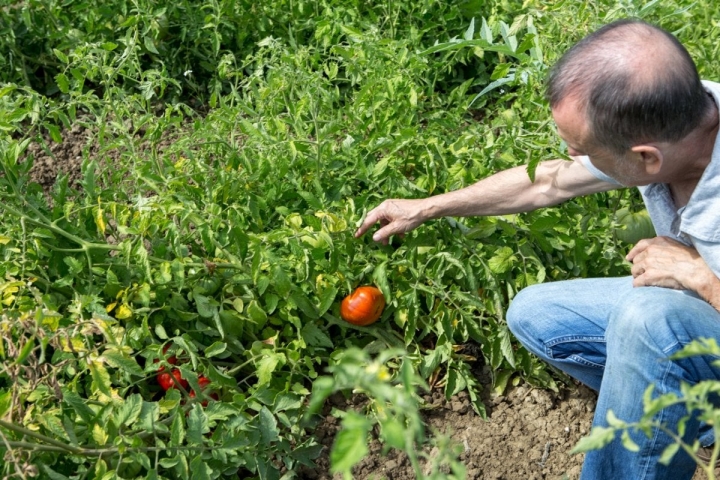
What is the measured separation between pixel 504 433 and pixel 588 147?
0.91 metres

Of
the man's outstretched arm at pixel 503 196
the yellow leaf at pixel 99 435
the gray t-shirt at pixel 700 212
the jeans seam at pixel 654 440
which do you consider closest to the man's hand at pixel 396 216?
the man's outstretched arm at pixel 503 196

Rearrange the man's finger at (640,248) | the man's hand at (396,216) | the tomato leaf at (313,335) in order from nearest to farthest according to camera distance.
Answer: the man's finger at (640,248), the man's hand at (396,216), the tomato leaf at (313,335)

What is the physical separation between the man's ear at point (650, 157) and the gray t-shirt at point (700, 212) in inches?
4.6

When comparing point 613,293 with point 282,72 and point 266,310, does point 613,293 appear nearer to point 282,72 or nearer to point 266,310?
point 266,310

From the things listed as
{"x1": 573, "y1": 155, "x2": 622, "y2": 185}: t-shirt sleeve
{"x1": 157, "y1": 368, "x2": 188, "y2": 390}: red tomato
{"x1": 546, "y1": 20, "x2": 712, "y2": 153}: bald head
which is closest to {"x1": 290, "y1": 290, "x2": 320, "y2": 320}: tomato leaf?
{"x1": 157, "y1": 368, "x2": 188, "y2": 390}: red tomato

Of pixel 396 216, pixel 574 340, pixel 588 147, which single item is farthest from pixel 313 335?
pixel 588 147

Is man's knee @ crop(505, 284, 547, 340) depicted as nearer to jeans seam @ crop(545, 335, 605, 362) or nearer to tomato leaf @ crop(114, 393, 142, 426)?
jeans seam @ crop(545, 335, 605, 362)

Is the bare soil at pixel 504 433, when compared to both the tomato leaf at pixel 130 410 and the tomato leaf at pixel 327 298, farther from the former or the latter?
the tomato leaf at pixel 130 410

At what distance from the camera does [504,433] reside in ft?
7.79

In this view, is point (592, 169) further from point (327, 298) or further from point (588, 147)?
point (327, 298)

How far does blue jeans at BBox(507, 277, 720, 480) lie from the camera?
5.93 ft

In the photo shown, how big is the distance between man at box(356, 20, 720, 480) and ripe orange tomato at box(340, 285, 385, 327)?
0.63 feet

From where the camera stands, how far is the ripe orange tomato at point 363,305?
2.29 meters

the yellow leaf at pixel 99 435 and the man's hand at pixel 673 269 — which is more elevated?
the man's hand at pixel 673 269
